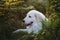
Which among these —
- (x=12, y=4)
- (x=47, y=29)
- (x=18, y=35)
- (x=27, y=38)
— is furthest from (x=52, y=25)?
(x=12, y=4)

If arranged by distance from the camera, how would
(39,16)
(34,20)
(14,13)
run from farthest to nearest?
(14,13)
(34,20)
(39,16)

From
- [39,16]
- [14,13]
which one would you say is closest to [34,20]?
[39,16]

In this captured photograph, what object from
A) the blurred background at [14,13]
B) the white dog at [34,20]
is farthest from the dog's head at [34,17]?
the blurred background at [14,13]

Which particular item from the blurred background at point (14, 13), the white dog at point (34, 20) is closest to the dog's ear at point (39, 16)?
the white dog at point (34, 20)

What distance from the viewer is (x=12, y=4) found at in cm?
662

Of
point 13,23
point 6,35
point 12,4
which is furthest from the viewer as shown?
point 12,4

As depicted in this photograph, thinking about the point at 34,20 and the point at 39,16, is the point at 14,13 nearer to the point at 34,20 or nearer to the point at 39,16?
the point at 34,20

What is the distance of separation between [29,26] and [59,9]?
1679mm

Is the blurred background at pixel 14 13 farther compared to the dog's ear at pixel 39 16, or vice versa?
the blurred background at pixel 14 13

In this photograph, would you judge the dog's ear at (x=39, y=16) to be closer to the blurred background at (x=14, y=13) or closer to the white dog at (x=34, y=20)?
the white dog at (x=34, y=20)

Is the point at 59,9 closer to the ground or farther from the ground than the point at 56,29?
farther from the ground

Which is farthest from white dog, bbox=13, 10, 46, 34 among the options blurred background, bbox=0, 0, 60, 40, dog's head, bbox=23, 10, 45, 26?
blurred background, bbox=0, 0, 60, 40

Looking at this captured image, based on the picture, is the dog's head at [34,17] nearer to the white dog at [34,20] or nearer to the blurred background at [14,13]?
the white dog at [34,20]

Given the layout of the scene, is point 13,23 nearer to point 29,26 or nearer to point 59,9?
point 29,26
